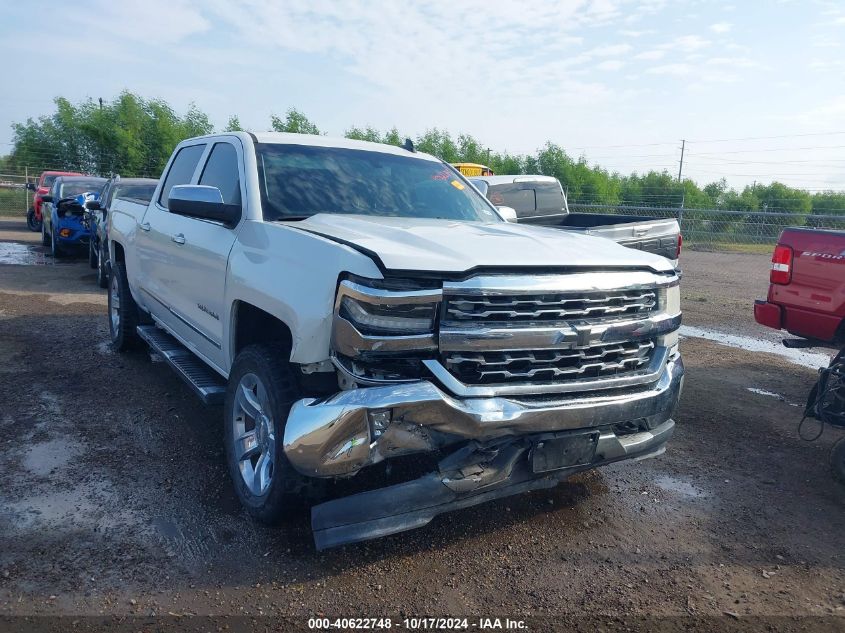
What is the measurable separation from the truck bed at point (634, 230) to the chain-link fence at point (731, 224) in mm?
14411

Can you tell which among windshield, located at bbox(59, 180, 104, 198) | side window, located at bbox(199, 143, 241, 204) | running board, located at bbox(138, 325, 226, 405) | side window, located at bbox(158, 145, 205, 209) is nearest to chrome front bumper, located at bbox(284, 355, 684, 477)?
running board, located at bbox(138, 325, 226, 405)

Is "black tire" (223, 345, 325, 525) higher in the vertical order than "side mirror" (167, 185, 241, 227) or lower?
lower

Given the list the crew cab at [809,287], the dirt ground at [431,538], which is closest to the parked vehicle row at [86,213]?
the dirt ground at [431,538]

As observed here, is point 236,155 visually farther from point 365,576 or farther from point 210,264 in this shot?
point 365,576

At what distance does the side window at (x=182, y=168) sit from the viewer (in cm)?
532

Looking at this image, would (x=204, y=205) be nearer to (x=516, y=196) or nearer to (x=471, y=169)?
(x=516, y=196)

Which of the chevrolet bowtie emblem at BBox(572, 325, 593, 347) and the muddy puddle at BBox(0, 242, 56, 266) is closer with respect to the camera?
the chevrolet bowtie emblem at BBox(572, 325, 593, 347)

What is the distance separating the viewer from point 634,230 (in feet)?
26.1

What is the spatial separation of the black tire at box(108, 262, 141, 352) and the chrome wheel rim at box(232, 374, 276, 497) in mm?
3457

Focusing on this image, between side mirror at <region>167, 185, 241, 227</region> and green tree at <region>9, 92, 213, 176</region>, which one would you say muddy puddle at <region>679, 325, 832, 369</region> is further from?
green tree at <region>9, 92, 213, 176</region>

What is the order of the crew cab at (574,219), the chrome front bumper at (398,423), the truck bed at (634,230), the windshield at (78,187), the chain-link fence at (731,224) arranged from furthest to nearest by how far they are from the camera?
1. the chain-link fence at (731,224)
2. the windshield at (78,187)
3. the crew cab at (574,219)
4. the truck bed at (634,230)
5. the chrome front bumper at (398,423)

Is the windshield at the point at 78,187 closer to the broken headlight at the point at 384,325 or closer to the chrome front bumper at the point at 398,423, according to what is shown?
the broken headlight at the point at 384,325

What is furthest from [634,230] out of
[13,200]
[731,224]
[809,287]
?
[13,200]

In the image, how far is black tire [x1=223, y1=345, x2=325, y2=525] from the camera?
315 centimetres
